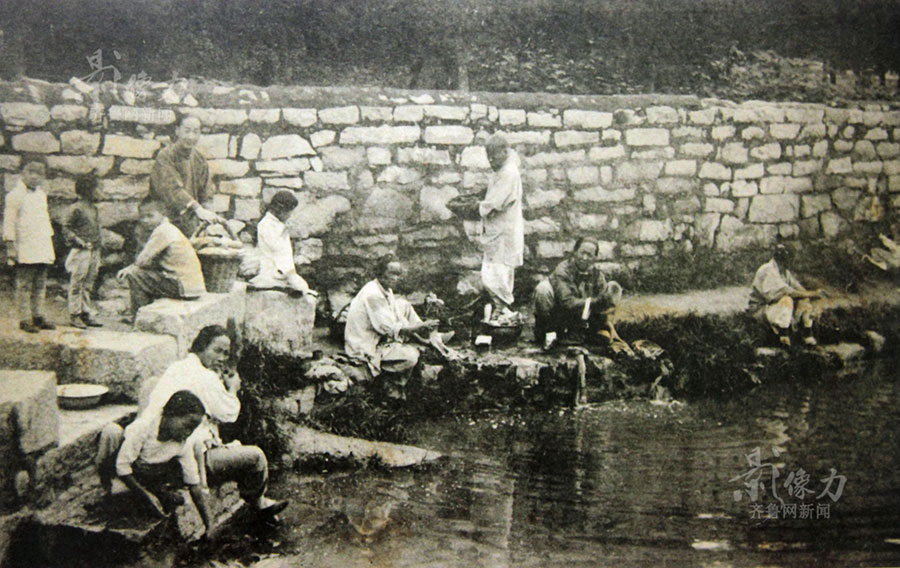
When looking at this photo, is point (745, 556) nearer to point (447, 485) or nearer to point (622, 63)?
point (447, 485)

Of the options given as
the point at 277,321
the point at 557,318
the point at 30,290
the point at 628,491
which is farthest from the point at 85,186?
the point at 628,491

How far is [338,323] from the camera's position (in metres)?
3.35

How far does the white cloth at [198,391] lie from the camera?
2.85 m

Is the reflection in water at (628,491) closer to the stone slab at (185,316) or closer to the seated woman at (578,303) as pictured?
the seated woman at (578,303)

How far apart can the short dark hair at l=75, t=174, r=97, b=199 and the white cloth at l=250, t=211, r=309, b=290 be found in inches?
28.6

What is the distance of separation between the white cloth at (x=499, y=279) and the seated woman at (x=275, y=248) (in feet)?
2.90

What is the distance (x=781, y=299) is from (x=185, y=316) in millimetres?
2948

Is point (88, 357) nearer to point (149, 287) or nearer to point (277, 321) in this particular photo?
point (149, 287)

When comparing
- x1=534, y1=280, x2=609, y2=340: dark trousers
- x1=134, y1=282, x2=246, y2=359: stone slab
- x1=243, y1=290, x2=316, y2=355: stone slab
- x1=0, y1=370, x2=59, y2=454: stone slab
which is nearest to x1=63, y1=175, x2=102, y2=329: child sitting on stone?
x1=134, y1=282, x2=246, y2=359: stone slab

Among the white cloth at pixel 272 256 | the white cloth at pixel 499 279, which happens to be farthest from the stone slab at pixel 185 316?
the white cloth at pixel 499 279

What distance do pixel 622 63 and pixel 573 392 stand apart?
5.43 feet

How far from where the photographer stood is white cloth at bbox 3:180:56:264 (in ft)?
9.78

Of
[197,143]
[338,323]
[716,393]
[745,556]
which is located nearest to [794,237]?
[716,393]

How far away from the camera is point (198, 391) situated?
2902 mm
